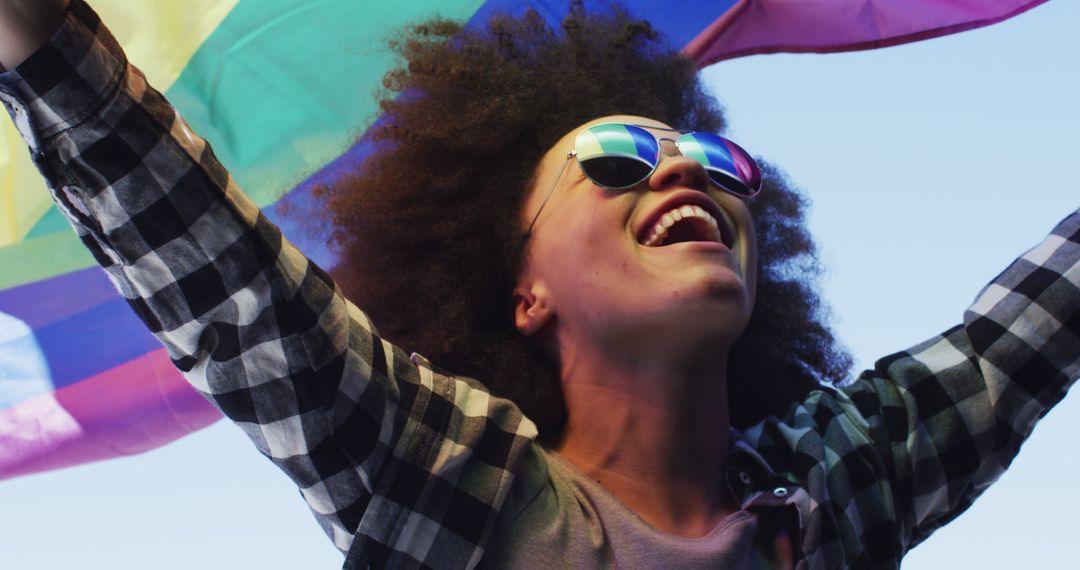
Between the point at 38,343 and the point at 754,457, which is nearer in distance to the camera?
the point at 754,457

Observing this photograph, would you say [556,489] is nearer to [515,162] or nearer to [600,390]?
[600,390]

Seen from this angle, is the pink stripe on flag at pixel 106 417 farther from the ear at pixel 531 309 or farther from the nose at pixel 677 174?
the nose at pixel 677 174

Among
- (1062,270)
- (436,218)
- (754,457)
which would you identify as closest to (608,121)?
(436,218)

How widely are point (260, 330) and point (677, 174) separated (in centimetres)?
108

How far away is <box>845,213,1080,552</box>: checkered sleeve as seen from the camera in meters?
2.75

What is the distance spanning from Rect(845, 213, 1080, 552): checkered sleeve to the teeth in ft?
1.83

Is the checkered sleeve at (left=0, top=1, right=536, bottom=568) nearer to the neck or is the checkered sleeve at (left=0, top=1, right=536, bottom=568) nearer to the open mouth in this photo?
the neck

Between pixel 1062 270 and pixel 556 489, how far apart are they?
1324 millimetres

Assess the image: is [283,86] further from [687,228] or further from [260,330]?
[260,330]

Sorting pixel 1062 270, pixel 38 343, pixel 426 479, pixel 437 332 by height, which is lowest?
pixel 38 343

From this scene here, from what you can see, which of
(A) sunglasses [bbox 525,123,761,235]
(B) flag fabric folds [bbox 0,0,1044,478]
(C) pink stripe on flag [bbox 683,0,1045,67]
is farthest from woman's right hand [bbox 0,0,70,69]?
(C) pink stripe on flag [bbox 683,0,1045,67]

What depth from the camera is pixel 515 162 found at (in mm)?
3178

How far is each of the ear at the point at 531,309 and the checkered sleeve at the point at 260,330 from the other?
441 millimetres

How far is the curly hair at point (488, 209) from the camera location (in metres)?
2.99
